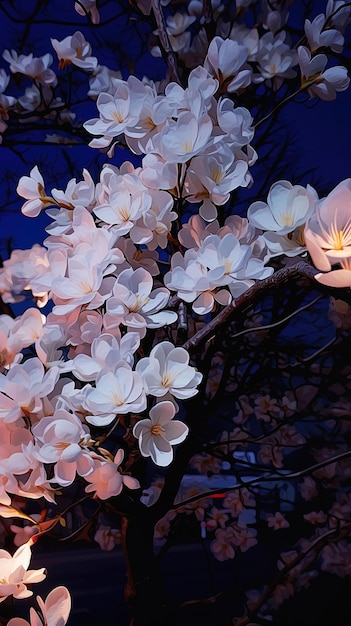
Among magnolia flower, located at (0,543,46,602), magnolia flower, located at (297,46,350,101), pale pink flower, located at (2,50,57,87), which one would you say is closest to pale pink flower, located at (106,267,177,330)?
magnolia flower, located at (0,543,46,602)

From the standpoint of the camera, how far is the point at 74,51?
1188 millimetres

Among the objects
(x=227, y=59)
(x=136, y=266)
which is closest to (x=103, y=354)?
(x=136, y=266)

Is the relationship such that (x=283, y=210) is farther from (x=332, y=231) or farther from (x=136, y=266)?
(x=136, y=266)

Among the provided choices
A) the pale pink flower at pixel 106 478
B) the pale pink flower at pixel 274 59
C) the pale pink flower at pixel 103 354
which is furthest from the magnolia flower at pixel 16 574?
the pale pink flower at pixel 274 59

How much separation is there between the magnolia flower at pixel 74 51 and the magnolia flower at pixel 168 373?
2.36ft

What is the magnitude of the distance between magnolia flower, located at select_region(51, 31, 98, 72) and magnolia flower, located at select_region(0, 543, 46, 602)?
92 centimetres

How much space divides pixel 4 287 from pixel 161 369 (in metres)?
0.74

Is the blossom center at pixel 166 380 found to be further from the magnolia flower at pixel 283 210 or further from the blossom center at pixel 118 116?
the blossom center at pixel 118 116

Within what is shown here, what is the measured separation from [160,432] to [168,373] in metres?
0.08

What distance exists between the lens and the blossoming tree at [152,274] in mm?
738

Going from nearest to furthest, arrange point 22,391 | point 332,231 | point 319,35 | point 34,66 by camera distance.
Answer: point 332,231, point 22,391, point 319,35, point 34,66

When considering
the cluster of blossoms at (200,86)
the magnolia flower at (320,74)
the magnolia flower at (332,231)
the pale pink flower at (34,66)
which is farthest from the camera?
the pale pink flower at (34,66)

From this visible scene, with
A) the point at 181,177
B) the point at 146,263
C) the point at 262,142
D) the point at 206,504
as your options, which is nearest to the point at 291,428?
the point at 206,504

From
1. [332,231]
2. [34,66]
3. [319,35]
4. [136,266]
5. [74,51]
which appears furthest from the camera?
[34,66]
